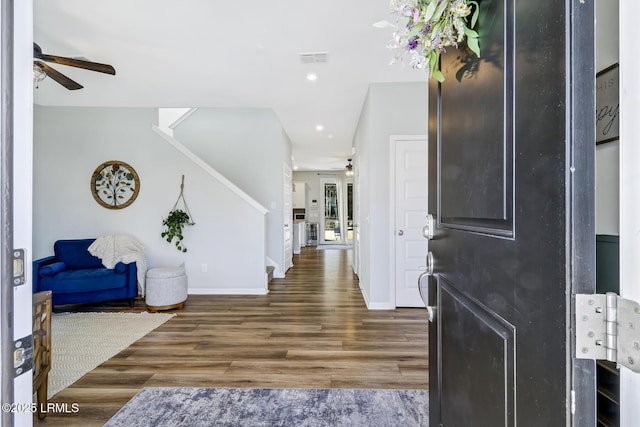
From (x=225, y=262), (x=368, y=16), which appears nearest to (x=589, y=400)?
(x=368, y=16)

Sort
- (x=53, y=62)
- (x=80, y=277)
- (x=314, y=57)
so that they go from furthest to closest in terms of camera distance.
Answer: (x=80, y=277) < (x=314, y=57) < (x=53, y=62)

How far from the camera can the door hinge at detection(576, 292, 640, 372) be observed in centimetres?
43

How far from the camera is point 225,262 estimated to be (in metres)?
4.52

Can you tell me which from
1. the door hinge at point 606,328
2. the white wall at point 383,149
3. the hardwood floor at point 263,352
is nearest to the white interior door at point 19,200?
the door hinge at point 606,328

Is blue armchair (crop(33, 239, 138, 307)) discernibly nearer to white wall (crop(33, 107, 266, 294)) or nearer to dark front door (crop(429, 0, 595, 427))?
white wall (crop(33, 107, 266, 294))

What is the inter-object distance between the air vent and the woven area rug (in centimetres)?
315

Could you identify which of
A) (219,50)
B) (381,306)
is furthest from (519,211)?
(381,306)

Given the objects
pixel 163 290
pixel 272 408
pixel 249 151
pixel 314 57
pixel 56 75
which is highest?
pixel 314 57

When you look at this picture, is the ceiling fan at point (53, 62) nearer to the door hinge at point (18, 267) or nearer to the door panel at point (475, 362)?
the door hinge at point (18, 267)

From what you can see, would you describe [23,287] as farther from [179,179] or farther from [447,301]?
[179,179]

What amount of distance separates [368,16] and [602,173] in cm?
243

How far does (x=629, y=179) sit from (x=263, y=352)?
8.78ft

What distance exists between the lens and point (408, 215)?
3.78 m

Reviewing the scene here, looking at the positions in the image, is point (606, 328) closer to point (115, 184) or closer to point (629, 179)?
point (629, 179)
